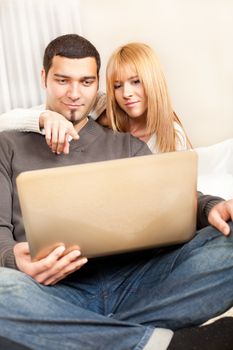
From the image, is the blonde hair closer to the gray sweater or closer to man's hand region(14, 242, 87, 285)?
the gray sweater

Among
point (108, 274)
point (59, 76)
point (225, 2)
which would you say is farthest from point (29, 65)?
point (108, 274)

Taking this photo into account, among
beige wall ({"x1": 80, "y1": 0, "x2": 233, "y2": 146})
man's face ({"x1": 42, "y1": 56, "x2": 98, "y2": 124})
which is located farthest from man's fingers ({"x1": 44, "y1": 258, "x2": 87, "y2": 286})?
beige wall ({"x1": 80, "y1": 0, "x2": 233, "y2": 146})

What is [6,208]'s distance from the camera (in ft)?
3.72

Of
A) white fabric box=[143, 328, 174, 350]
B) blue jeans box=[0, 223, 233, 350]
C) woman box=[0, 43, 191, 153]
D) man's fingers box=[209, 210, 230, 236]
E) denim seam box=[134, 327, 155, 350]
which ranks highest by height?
woman box=[0, 43, 191, 153]

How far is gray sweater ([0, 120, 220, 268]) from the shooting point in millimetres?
1103

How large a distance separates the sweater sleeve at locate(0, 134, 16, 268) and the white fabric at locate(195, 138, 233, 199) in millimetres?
583

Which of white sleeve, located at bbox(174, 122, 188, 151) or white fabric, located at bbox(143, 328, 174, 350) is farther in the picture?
white sleeve, located at bbox(174, 122, 188, 151)

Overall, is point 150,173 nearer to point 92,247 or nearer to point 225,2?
point 92,247

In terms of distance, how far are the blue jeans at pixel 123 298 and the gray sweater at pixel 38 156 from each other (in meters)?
0.13

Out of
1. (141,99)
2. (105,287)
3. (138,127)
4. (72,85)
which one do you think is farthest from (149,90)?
(105,287)

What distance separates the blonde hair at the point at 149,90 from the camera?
5.04 ft

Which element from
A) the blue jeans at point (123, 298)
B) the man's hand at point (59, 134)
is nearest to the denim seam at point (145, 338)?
the blue jeans at point (123, 298)

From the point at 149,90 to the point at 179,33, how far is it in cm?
51

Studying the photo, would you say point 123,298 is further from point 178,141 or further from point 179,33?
point 179,33
